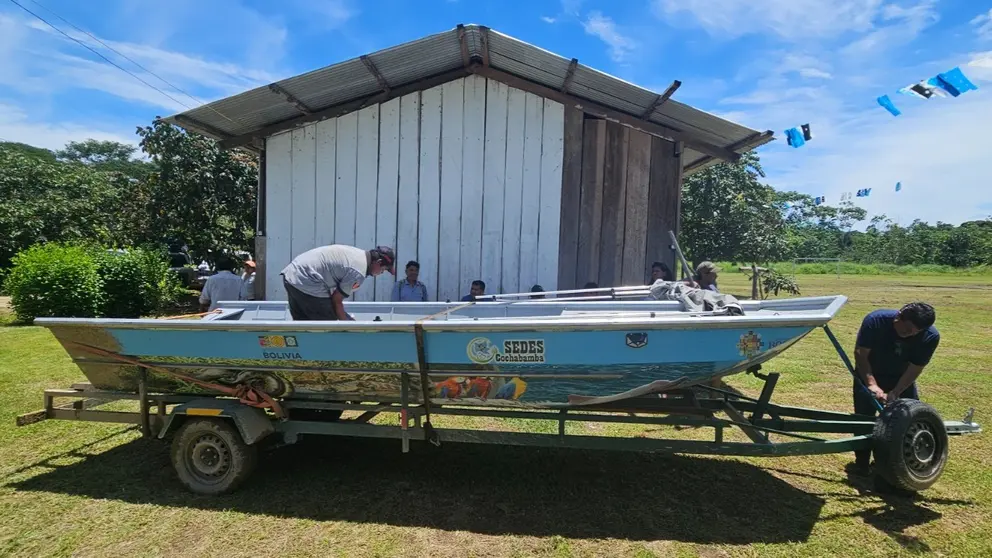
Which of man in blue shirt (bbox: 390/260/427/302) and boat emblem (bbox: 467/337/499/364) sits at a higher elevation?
man in blue shirt (bbox: 390/260/427/302)

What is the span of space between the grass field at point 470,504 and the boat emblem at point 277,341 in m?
1.08

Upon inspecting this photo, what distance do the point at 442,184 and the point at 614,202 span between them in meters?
2.34

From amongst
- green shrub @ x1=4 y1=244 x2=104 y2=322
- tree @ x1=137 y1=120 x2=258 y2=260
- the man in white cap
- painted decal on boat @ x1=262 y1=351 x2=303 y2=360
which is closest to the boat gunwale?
painted decal on boat @ x1=262 y1=351 x2=303 y2=360

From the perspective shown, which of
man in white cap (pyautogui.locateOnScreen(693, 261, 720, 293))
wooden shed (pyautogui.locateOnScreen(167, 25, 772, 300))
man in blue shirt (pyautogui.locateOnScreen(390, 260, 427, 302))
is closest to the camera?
man in white cap (pyautogui.locateOnScreen(693, 261, 720, 293))

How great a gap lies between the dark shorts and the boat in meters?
0.53

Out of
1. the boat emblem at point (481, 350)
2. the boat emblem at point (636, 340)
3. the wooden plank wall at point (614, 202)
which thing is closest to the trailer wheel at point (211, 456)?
the boat emblem at point (481, 350)

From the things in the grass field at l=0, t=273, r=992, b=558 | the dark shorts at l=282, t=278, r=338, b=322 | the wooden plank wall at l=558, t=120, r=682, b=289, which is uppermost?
the wooden plank wall at l=558, t=120, r=682, b=289

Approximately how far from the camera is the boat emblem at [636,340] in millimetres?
3322

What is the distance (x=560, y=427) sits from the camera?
3.81 m

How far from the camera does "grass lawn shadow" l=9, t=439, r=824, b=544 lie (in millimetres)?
3475

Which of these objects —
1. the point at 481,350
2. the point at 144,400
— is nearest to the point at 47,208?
the point at 144,400

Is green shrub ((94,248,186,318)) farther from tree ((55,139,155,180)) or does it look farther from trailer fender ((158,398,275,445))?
tree ((55,139,155,180))

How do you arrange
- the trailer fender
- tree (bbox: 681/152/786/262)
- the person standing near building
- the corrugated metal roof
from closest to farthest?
the trailer fender < the corrugated metal roof < the person standing near building < tree (bbox: 681/152/786/262)

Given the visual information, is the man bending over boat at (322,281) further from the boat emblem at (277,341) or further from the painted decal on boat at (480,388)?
the painted decal on boat at (480,388)
